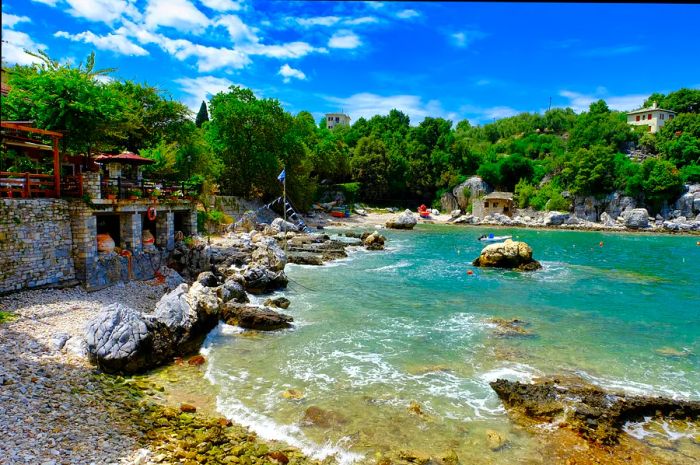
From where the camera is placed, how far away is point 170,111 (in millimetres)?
38500

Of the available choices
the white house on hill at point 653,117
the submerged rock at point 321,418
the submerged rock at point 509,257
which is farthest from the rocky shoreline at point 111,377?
the white house on hill at point 653,117

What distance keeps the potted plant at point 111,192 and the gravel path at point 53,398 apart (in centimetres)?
542

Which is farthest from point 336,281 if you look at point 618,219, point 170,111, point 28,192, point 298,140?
point 618,219

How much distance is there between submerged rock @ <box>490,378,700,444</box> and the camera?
34.5ft

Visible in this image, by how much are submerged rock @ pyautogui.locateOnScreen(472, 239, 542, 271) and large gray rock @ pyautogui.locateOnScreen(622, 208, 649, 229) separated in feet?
125

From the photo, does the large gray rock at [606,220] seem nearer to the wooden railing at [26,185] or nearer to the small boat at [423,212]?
the small boat at [423,212]

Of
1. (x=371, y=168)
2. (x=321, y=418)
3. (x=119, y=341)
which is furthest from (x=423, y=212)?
(x=321, y=418)

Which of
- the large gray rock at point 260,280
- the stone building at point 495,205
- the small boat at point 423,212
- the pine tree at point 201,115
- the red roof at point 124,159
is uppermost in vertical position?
the pine tree at point 201,115

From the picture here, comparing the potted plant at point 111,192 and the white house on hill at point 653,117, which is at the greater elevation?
the white house on hill at point 653,117

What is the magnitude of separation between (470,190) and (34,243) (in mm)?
69051

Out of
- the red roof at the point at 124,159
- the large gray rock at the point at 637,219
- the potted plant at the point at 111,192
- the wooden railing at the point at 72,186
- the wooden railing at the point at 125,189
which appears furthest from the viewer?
the large gray rock at the point at 637,219

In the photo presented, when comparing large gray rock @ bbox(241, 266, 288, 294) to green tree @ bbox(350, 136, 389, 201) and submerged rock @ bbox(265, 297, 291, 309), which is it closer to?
submerged rock @ bbox(265, 297, 291, 309)

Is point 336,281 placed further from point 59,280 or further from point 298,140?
point 298,140

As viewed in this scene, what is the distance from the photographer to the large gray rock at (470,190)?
7638cm
